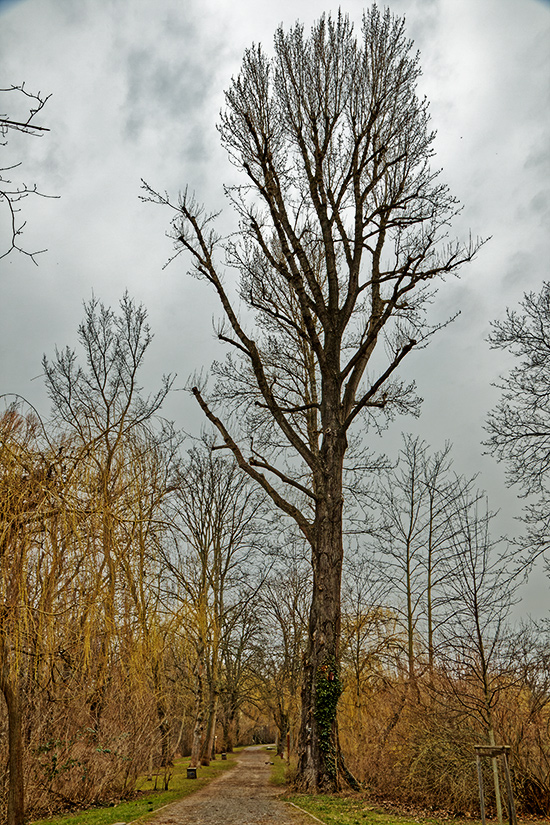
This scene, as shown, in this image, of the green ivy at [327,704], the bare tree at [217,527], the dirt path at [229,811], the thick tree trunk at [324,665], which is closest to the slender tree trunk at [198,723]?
the bare tree at [217,527]

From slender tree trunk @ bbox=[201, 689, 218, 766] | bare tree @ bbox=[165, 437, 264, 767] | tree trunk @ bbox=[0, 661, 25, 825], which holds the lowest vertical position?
slender tree trunk @ bbox=[201, 689, 218, 766]

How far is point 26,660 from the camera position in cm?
593

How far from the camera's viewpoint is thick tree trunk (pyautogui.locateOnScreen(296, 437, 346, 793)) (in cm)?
1119

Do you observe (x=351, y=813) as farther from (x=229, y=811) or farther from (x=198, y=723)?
(x=198, y=723)

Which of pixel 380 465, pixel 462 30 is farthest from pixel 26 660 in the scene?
pixel 380 465

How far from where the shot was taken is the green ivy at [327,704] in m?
11.2

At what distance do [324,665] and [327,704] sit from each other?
67 centimetres

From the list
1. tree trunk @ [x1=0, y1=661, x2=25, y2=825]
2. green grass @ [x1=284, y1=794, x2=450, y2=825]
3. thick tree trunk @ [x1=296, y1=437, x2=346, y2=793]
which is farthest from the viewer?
thick tree trunk @ [x1=296, y1=437, x2=346, y2=793]

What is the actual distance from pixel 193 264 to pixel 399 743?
35.1ft

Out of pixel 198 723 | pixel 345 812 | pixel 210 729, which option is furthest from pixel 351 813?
pixel 210 729

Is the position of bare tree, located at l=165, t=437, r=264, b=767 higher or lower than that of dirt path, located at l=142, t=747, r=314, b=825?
higher

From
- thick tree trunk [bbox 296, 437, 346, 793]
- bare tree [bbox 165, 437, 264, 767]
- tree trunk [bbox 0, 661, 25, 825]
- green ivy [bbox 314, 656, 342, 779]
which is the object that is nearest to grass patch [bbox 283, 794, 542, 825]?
thick tree trunk [bbox 296, 437, 346, 793]

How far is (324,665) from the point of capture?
37.7 feet

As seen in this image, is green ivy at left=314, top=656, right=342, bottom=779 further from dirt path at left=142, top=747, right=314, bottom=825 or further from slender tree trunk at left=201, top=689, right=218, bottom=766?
slender tree trunk at left=201, top=689, right=218, bottom=766
